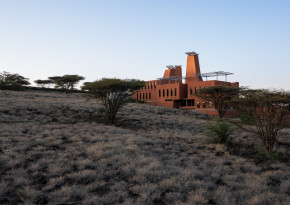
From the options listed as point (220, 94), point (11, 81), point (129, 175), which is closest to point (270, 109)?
point (129, 175)

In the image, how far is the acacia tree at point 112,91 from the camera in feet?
67.5

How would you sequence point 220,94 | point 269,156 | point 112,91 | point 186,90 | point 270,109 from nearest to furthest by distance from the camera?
point 269,156
point 270,109
point 112,91
point 220,94
point 186,90

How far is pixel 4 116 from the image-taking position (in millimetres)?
18438

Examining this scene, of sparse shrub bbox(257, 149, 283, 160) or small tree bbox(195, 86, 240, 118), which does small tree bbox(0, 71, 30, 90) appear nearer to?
small tree bbox(195, 86, 240, 118)

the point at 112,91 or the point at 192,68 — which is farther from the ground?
the point at 192,68

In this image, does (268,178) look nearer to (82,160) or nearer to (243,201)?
(243,201)

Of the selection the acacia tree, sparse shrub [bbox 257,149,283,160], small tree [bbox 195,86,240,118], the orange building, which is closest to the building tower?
the orange building

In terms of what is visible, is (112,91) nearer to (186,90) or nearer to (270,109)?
(270,109)

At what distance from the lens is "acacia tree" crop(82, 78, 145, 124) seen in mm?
20562

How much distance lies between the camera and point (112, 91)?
21.0 meters

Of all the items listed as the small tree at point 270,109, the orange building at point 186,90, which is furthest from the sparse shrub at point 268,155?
the orange building at point 186,90

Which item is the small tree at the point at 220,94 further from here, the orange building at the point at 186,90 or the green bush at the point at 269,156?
the green bush at the point at 269,156

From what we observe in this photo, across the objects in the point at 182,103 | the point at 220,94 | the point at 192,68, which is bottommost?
the point at 182,103

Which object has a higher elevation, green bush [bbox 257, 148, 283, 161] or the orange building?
the orange building
